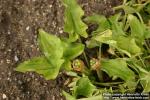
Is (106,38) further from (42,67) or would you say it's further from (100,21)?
(42,67)

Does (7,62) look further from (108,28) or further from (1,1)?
(108,28)

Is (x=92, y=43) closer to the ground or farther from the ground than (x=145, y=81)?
farther from the ground

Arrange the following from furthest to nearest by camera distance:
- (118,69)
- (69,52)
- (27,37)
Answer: (27,37), (69,52), (118,69)

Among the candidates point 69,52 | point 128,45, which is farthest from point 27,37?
point 128,45

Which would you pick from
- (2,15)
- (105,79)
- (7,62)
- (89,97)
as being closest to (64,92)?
(89,97)

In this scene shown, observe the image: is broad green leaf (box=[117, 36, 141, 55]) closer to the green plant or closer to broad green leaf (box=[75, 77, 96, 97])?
the green plant

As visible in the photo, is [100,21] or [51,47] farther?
[100,21]

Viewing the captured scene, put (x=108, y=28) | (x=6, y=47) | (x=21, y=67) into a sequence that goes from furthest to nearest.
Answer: (x=6, y=47), (x=108, y=28), (x=21, y=67)
